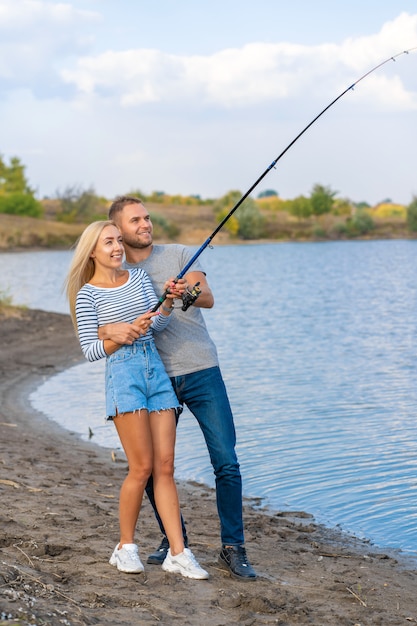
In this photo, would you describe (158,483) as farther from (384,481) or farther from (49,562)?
(384,481)

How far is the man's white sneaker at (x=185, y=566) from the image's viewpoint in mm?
4578

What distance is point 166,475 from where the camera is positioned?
4590mm

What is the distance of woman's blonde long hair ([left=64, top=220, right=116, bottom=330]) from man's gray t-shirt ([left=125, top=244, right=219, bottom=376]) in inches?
9.3

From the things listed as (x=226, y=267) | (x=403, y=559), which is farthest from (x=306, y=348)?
(x=226, y=267)

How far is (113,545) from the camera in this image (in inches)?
203

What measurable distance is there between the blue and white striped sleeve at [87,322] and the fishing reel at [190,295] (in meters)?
0.43

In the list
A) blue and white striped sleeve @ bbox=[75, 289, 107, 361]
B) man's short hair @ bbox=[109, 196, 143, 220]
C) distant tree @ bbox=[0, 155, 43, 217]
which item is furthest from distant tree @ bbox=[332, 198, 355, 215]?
blue and white striped sleeve @ bbox=[75, 289, 107, 361]

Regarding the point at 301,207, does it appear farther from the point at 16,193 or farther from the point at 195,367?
the point at 195,367

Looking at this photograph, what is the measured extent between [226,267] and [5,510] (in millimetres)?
44979

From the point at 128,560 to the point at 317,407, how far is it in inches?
273

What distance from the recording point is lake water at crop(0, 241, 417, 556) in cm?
752

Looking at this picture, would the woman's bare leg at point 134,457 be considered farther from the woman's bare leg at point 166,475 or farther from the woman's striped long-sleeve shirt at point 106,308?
the woman's striped long-sleeve shirt at point 106,308

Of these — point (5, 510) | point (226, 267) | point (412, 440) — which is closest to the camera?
point (5, 510)

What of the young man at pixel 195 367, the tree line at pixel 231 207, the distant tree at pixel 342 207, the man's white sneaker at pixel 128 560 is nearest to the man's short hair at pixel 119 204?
the young man at pixel 195 367
